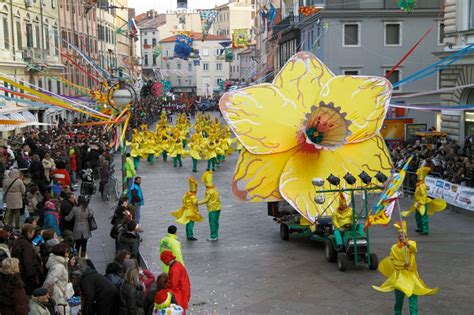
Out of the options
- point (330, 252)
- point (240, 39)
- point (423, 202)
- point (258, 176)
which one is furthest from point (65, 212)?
point (240, 39)

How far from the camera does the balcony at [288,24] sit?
45.0 meters

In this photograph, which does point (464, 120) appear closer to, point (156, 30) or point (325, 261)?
point (325, 261)

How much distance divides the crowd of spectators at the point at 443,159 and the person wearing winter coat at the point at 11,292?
13557 mm

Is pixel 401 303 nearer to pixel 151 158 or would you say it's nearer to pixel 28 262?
pixel 28 262

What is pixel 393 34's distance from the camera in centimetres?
3781

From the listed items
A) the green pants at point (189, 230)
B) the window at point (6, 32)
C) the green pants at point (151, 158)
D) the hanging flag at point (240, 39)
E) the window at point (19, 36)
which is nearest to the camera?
the green pants at point (189, 230)

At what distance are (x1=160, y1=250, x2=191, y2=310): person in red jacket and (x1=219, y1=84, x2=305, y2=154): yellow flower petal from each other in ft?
17.8

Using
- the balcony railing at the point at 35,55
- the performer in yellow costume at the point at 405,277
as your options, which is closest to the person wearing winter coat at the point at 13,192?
the performer in yellow costume at the point at 405,277

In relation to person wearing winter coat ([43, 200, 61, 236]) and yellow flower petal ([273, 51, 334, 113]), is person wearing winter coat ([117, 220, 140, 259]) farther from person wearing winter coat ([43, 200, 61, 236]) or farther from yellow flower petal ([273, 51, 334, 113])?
yellow flower petal ([273, 51, 334, 113])

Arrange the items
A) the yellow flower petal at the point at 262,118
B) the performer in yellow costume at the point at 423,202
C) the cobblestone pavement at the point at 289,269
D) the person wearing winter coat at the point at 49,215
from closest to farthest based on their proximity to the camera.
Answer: the cobblestone pavement at the point at 289,269, the person wearing winter coat at the point at 49,215, the yellow flower petal at the point at 262,118, the performer in yellow costume at the point at 423,202

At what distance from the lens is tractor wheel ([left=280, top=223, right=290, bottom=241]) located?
1568cm

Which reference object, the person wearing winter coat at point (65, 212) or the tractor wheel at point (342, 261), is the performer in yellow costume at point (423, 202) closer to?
the tractor wheel at point (342, 261)

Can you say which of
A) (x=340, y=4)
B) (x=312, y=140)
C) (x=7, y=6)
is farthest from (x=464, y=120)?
(x=7, y=6)

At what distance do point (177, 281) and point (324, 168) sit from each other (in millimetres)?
6701
